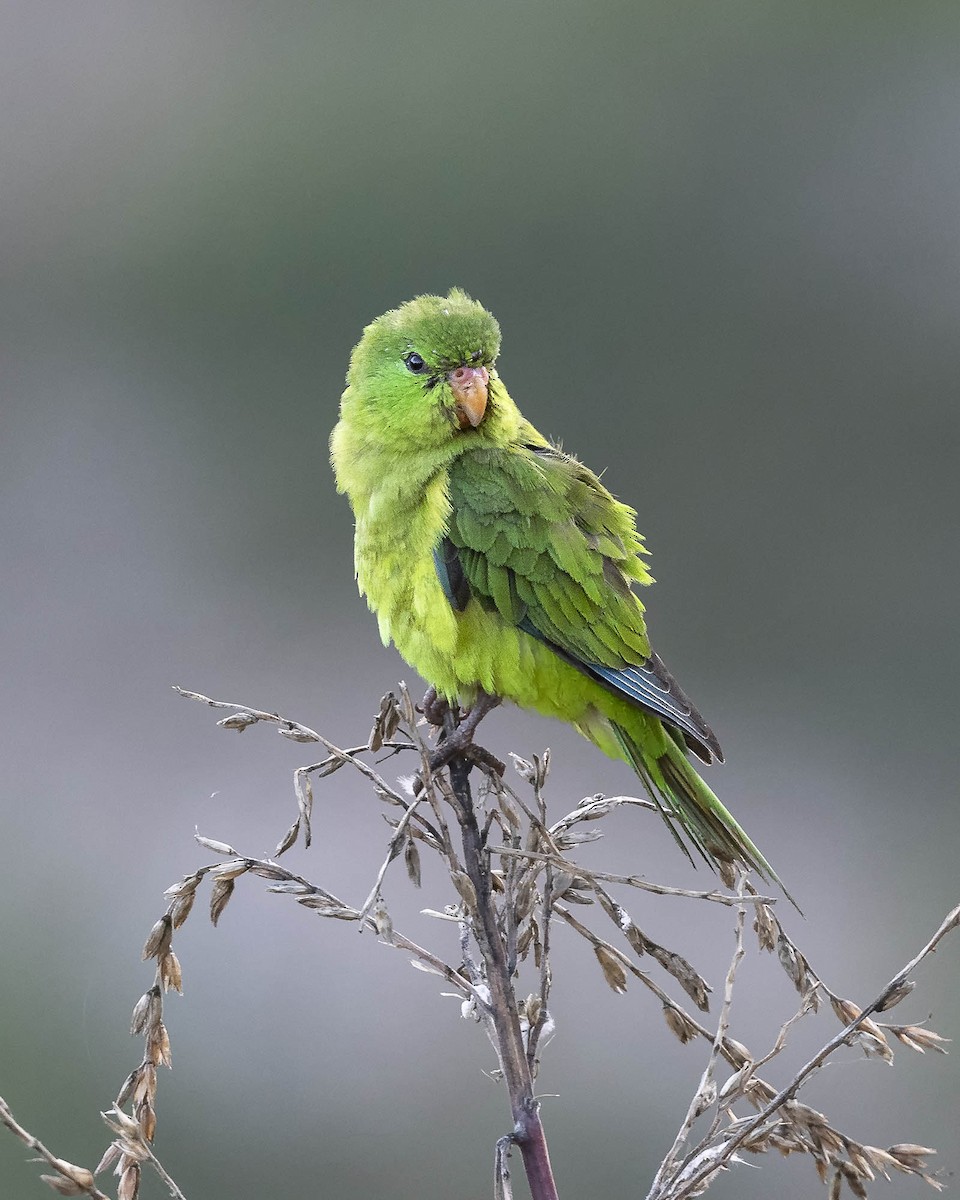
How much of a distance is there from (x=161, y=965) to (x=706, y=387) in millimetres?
5034

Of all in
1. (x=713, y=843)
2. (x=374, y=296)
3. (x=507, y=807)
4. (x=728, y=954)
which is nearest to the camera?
(x=507, y=807)

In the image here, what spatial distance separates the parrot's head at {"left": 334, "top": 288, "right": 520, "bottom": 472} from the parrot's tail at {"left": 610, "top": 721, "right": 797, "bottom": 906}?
0.67 m

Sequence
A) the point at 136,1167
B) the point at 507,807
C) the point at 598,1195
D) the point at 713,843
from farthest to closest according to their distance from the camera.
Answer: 1. the point at 598,1195
2. the point at 713,843
3. the point at 507,807
4. the point at 136,1167

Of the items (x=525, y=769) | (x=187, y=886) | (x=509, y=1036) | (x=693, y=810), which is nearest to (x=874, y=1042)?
(x=509, y=1036)

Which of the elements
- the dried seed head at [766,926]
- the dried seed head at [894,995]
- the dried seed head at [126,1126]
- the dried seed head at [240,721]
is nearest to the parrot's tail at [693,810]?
the dried seed head at [766,926]

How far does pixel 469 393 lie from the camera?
2424 millimetres

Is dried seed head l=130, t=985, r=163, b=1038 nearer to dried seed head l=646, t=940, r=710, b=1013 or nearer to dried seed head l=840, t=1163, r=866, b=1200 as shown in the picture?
dried seed head l=646, t=940, r=710, b=1013

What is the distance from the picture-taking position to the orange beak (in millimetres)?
2426

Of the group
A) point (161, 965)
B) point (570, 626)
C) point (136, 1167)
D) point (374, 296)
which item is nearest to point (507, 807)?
point (161, 965)

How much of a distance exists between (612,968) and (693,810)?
2.02 ft

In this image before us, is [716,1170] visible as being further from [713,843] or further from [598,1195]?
[598,1195]

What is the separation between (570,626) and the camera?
2207 millimetres

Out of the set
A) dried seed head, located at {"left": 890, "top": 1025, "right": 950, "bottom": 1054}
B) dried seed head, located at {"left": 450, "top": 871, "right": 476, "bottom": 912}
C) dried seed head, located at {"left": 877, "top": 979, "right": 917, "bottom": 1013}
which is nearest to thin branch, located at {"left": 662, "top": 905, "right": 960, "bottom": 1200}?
dried seed head, located at {"left": 877, "top": 979, "right": 917, "bottom": 1013}

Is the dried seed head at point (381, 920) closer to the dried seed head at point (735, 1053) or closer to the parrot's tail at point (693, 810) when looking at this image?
the dried seed head at point (735, 1053)
